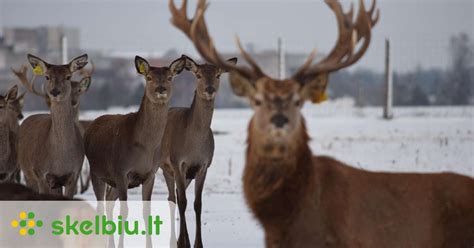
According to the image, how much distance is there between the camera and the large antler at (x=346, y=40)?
6.80 meters

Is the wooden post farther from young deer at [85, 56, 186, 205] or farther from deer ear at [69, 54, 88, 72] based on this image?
deer ear at [69, 54, 88, 72]

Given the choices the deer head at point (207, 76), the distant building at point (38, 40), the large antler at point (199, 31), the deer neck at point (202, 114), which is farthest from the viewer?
the distant building at point (38, 40)

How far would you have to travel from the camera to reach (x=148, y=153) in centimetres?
940

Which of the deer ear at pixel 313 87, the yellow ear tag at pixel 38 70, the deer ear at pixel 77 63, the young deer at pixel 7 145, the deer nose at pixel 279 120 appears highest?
the deer ear at pixel 77 63

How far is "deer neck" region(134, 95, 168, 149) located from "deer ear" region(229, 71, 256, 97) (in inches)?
110

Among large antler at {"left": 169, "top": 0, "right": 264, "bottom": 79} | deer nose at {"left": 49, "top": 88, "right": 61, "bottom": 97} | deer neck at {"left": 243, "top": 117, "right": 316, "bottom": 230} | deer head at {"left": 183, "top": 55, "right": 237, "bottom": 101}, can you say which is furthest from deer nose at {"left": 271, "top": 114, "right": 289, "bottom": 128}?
deer nose at {"left": 49, "top": 88, "right": 61, "bottom": 97}

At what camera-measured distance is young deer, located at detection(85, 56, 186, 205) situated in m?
9.31

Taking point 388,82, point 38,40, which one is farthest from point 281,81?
point 38,40

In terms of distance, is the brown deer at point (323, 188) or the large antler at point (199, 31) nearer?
the brown deer at point (323, 188)

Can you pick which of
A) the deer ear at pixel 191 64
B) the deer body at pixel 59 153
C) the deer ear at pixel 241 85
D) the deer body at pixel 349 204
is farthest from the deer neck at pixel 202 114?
the deer body at pixel 349 204

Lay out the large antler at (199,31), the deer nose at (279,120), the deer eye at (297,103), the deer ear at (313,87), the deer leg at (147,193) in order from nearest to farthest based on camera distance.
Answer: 1. the deer nose at (279,120)
2. the deer eye at (297,103)
3. the deer ear at (313,87)
4. the large antler at (199,31)
5. the deer leg at (147,193)

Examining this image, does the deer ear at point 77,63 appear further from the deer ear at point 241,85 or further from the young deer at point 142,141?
the deer ear at point 241,85

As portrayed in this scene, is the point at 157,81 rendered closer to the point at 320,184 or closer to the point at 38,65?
the point at 38,65

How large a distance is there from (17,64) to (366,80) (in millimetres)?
15117
